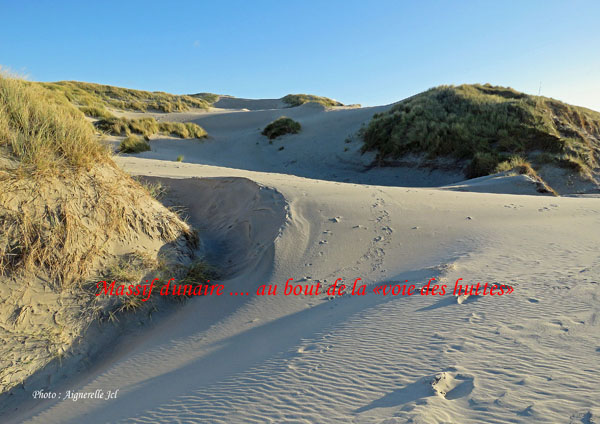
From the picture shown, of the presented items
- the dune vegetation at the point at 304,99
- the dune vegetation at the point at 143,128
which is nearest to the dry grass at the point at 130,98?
the dune vegetation at the point at 143,128

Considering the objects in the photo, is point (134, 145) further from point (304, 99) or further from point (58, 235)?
point (304, 99)

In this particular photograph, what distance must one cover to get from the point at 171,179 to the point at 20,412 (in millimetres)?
4566

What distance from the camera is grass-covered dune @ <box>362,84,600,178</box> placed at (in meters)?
12.5

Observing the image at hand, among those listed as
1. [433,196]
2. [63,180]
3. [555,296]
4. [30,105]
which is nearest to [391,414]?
[555,296]

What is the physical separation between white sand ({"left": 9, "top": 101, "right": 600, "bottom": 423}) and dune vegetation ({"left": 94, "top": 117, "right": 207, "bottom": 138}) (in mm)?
13630

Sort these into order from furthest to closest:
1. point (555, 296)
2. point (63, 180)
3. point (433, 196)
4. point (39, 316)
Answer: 1. point (433, 196)
2. point (63, 180)
3. point (39, 316)
4. point (555, 296)

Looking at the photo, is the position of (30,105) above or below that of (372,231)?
above

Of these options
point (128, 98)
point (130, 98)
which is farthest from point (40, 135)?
point (130, 98)

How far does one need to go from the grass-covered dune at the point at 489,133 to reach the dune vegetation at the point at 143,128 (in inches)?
374

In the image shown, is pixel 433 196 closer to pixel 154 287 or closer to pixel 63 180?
pixel 154 287

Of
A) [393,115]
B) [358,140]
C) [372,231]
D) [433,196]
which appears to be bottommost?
[372,231]

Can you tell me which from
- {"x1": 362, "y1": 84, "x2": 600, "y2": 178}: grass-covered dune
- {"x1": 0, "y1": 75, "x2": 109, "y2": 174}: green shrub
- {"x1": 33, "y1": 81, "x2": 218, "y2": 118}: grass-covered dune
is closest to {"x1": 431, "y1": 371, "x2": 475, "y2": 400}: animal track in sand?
{"x1": 0, "y1": 75, "x2": 109, "y2": 174}: green shrub

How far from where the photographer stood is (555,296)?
2.82 m

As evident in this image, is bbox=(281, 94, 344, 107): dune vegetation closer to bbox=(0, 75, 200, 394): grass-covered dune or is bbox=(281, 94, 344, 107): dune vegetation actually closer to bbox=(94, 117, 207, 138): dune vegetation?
bbox=(94, 117, 207, 138): dune vegetation
